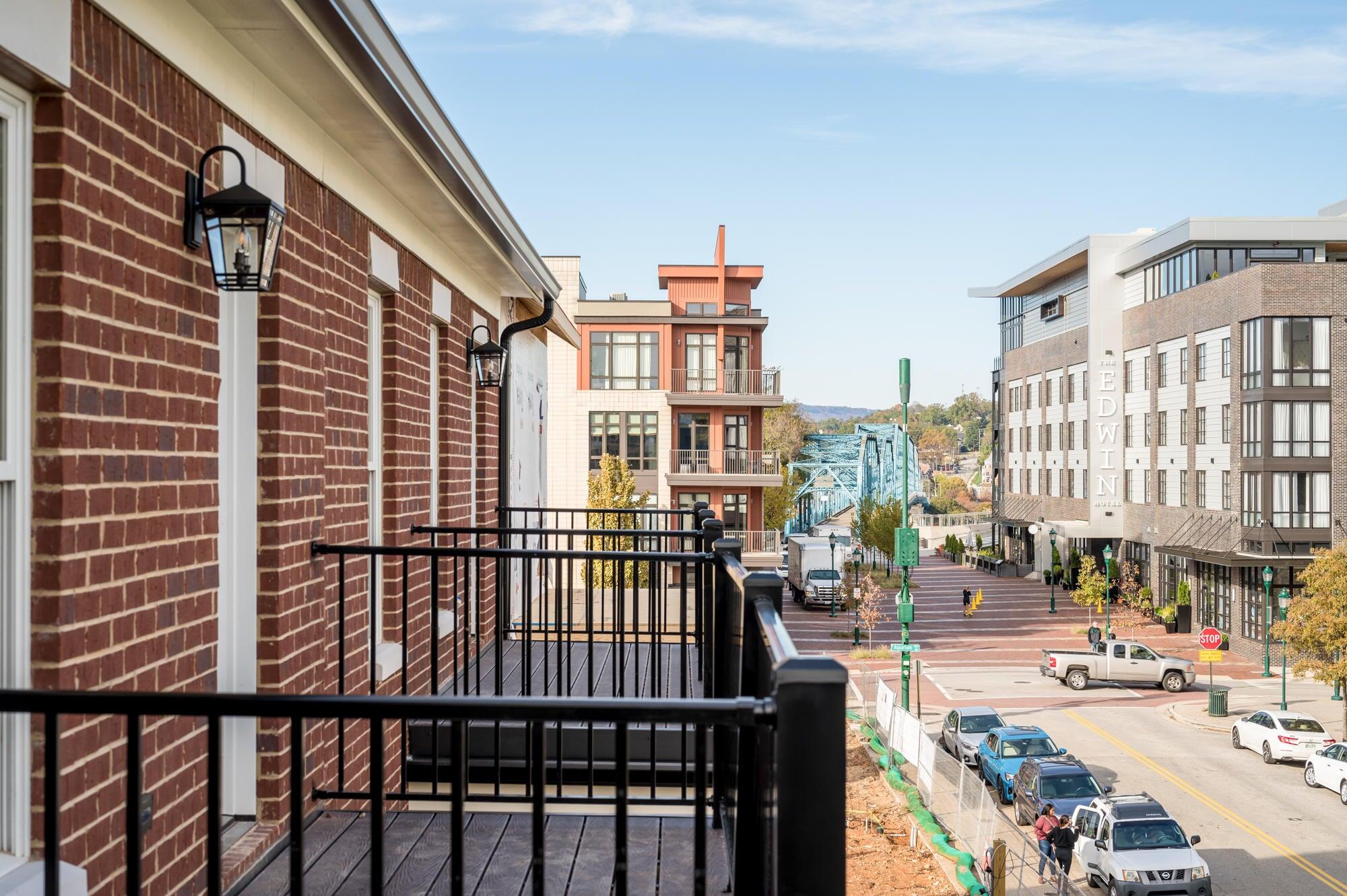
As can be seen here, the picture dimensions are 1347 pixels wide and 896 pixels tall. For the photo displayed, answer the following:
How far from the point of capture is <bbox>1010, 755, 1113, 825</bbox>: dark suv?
20266 mm

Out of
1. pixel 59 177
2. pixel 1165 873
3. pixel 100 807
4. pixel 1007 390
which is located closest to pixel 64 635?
pixel 100 807

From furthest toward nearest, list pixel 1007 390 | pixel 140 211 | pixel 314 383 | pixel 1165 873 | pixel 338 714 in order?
1. pixel 1007 390
2. pixel 1165 873
3. pixel 314 383
4. pixel 140 211
5. pixel 338 714

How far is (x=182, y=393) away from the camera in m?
4.13

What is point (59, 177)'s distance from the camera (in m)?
3.28

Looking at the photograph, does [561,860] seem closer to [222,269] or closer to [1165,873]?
[222,269]

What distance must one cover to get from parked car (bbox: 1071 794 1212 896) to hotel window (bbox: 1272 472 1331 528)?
21.1 metres

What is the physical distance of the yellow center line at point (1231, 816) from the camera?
1750cm

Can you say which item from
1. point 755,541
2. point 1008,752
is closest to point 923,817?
point 1008,752

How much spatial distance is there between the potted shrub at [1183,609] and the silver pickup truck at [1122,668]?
959 cm

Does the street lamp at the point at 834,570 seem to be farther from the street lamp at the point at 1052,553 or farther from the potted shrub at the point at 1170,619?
the potted shrub at the point at 1170,619

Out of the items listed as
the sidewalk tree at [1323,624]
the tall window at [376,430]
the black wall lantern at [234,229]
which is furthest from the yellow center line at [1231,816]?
the black wall lantern at [234,229]

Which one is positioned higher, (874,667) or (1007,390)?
(1007,390)

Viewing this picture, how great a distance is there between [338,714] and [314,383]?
3.73 metres

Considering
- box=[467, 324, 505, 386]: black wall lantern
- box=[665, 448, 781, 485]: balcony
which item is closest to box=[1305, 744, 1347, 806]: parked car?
box=[467, 324, 505, 386]: black wall lantern
